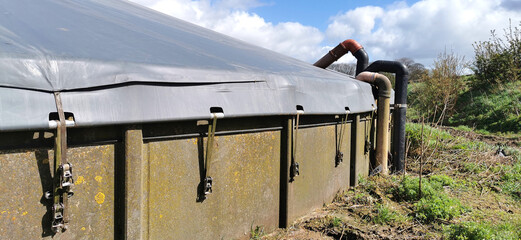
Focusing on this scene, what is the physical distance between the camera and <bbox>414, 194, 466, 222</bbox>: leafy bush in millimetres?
4645

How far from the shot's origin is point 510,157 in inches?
327

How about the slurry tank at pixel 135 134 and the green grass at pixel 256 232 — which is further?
the green grass at pixel 256 232

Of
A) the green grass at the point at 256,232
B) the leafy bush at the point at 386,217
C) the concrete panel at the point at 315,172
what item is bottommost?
the leafy bush at the point at 386,217

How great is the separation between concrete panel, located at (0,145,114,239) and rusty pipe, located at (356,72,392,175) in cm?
514

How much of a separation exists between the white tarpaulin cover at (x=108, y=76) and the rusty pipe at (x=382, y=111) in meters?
2.98

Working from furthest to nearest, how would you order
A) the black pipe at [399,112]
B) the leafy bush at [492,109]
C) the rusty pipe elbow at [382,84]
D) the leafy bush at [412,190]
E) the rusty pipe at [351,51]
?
1. the leafy bush at [492,109]
2. the rusty pipe at [351,51]
3. the black pipe at [399,112]
4. the rusty pipe elbow at [382,84]
5. the leafy bush at [412,190]

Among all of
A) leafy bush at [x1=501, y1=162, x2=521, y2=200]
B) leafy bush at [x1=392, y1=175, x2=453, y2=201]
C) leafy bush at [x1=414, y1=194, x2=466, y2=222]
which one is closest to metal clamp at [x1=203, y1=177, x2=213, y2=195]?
leafy bush at [x1=414, y1=194, x2=466, y2=222]

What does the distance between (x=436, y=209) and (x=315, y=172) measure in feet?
5.38

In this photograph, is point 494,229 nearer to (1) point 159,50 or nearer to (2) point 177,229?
(2) point 177,229

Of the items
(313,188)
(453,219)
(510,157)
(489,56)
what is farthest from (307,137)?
(489,56)

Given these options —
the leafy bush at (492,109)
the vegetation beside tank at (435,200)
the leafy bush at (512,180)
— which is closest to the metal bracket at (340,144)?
the vegetation beside tank at (435,200)

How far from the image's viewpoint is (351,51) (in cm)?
883

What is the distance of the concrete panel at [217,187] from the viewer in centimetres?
281

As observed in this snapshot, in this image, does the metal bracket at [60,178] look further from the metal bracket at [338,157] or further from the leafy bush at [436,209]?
the leafy bush at [436,209]
